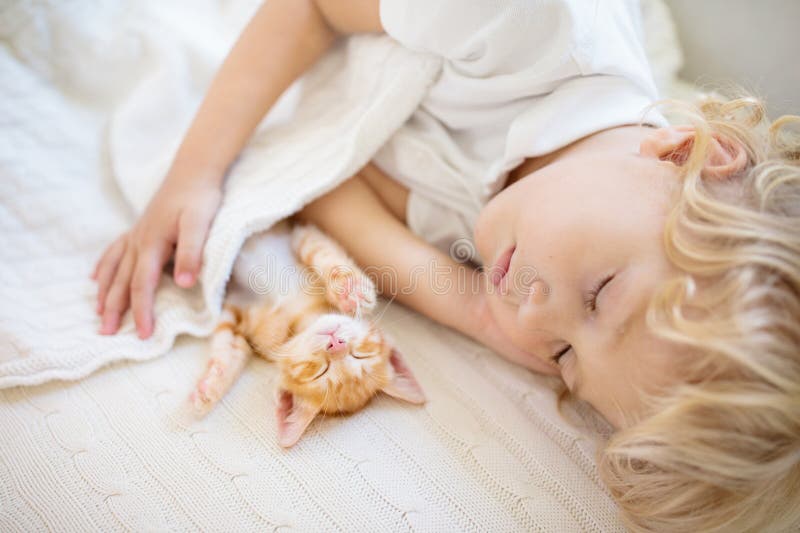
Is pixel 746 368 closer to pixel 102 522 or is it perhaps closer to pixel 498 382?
pixel 498 382

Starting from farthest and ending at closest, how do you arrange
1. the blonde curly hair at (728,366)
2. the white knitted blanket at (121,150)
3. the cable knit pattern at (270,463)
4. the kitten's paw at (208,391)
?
1. the white knitted blanket at (121,150)
2. the kitten's paw at (208,391)
3. the cable knit pattern at (270,463)
4. the blonde curly hair at (728,366)

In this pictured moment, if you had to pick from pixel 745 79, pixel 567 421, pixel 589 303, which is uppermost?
pixel 745 79

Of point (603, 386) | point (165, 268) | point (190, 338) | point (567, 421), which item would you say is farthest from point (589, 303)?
point (165, 268)

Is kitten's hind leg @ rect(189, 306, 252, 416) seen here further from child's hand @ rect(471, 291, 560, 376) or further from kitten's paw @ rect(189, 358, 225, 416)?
child's hand @ rect(471, 291, 560, 376)

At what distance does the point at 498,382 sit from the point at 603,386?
23 cm

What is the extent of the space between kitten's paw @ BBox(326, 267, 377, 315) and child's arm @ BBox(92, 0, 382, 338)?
0.87 ft

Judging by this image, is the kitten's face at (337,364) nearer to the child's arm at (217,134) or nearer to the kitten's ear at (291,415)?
the kitten's ear at (291,415)

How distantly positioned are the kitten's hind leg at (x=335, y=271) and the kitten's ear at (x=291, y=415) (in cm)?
19

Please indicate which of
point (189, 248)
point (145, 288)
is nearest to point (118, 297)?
point (145, 288)

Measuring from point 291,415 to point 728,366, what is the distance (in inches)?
24.5

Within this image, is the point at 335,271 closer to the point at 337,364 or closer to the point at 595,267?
the point at 337,364

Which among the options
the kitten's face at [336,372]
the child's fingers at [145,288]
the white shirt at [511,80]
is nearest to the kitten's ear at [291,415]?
the kitten's face at [336,372]

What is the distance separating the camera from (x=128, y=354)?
0.97 m

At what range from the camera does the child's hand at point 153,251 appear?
104 centimetres
